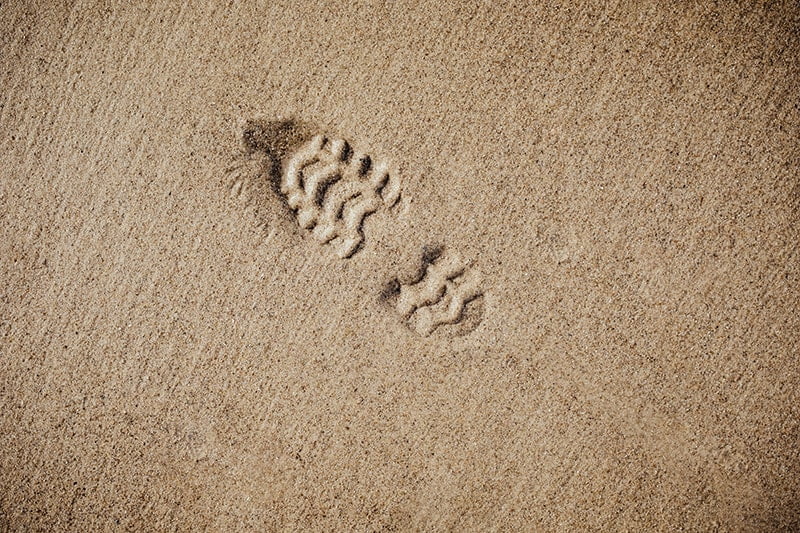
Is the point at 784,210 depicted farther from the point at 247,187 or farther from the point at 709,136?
the point at 247,187

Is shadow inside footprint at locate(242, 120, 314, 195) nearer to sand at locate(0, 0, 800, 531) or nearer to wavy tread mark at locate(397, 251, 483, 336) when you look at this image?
sand at locate(0, 0, 800, 531)

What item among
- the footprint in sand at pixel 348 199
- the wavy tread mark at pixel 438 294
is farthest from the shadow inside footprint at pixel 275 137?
the wavy tread mark at pixel 438 294

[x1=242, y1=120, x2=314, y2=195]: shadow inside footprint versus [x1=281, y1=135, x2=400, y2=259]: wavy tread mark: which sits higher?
[x1=242, y1=120, x2=314, y2=195]: shadow inside footprint

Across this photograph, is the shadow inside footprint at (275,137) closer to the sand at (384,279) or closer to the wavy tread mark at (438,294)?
the sand at (384,279)

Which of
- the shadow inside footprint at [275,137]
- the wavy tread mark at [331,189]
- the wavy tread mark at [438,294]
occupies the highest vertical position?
the shadow inside footprint at [275,137]

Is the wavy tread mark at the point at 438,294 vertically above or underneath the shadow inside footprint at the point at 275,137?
underneath

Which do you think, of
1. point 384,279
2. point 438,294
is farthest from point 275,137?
point 438,294

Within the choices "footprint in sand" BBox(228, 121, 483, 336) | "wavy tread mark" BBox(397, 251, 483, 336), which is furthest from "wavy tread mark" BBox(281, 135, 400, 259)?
"wavy tread mark" BBox(397, 251, 483, 336)

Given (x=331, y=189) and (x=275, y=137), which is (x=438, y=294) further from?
(x=275, y=137)

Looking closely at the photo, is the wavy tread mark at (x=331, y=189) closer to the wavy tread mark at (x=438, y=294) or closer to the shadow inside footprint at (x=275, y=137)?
the shadow inside footprint at (x=275, y=137)
